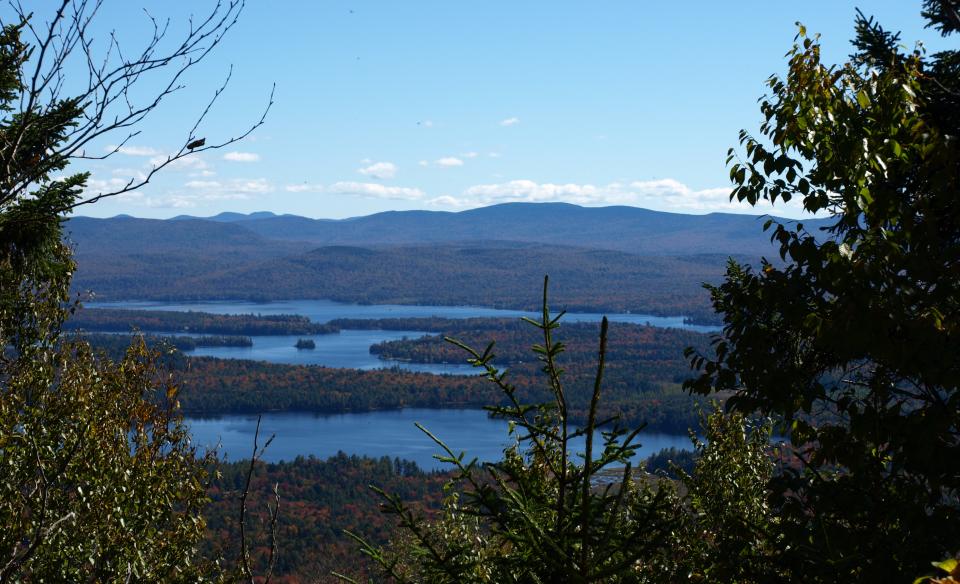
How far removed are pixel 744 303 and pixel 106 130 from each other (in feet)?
14.4

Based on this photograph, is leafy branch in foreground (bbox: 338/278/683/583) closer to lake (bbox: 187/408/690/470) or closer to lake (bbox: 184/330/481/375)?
lake (bbox: 187/408/690/470)

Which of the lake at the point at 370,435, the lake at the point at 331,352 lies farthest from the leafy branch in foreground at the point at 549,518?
the lake at the point at 331,352

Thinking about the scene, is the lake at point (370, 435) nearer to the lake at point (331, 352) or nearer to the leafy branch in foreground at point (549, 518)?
the lake at point (331, 352)

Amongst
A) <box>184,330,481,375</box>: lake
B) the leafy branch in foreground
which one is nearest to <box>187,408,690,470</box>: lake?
<box>184,330,481,375</box>: lake

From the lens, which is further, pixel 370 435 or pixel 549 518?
pixel 370 435

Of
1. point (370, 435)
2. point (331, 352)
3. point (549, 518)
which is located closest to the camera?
point (549, 518)

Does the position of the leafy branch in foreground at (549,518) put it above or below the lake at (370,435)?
above

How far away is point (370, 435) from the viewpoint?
9825 centimetres

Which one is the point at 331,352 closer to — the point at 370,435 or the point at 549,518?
the point at 370,435

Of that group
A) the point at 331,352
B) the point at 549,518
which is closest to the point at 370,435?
the point at 331,352

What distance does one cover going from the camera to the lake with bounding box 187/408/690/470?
83.9 m

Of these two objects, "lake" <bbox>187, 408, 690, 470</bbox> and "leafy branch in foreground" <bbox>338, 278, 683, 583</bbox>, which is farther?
"lake" <bbox>187, 408, 690, 470</bbox>

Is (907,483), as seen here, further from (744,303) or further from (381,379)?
(381,379)

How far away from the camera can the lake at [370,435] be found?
275 ft
